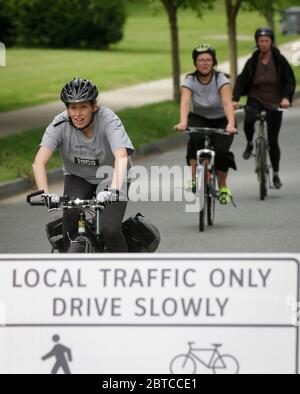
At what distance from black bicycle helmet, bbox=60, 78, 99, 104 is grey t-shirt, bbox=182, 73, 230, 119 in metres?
5.34

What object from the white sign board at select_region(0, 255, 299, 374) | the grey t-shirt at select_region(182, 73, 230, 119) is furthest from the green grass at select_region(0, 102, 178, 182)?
the white sign board at select_region(0, 255, 299, 374)

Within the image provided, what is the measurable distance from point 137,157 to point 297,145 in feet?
9.28

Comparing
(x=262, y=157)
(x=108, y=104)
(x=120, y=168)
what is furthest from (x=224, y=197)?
(x=108, y=104)

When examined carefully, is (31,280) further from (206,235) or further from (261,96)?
(261,96)

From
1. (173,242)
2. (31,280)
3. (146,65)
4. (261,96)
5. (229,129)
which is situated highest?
(146,65)

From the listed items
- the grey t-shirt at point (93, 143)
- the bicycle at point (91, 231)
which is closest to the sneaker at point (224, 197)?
the bicycle at point (91, 231)

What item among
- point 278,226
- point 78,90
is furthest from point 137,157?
point 78,90

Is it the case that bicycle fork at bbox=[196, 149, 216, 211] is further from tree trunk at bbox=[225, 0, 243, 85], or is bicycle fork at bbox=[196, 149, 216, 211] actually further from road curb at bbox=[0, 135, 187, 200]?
tree trunk at bbox=[225, 0, 243, 85]

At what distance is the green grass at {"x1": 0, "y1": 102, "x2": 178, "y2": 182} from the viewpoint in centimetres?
1828

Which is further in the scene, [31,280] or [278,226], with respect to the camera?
[278,226]

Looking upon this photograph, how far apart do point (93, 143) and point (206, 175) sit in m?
5.05

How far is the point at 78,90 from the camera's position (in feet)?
27.0

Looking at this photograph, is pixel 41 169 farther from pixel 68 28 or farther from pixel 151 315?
pixel 68 28
